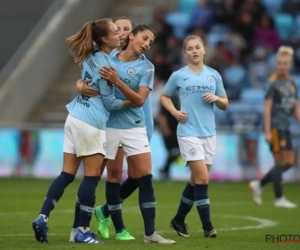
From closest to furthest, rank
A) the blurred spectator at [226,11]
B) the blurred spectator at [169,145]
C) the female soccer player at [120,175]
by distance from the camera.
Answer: the female soccer player at [120,175] < the blurred spectator at [169,145] < the blurred spectator at [226,11]

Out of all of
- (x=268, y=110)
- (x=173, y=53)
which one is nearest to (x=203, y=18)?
(x=173, y=53)

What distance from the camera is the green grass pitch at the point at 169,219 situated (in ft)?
29.3

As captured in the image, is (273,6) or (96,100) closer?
(96,100)

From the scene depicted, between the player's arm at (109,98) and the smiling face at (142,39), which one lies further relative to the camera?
the smiling face at (142,39)

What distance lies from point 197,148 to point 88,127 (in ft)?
5.31

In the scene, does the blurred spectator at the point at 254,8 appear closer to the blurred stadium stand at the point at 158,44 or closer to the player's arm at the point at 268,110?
the blurred stadium stand at the point at 158,44

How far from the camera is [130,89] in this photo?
29.7 feet

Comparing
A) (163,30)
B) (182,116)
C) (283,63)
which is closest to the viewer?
(182,116)

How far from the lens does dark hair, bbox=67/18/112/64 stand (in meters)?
Result: 8.98

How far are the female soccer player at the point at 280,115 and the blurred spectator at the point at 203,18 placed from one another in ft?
29.7

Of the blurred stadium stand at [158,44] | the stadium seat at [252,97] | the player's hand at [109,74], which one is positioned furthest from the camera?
the blurred stadium stand at [158,44]

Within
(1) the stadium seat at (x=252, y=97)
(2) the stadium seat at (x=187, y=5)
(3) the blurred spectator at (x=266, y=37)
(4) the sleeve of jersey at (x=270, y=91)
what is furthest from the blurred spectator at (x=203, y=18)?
(4) the sleeve of jersey at (x=270, y=91)

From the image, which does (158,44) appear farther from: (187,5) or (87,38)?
(87,38)

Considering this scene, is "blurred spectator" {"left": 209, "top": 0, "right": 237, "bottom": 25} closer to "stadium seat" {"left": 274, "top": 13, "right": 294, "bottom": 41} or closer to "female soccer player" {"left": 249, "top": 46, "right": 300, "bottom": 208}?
"stadium seat" {"left": 274, "top": 13, "right": 294, "bottom": 41}
